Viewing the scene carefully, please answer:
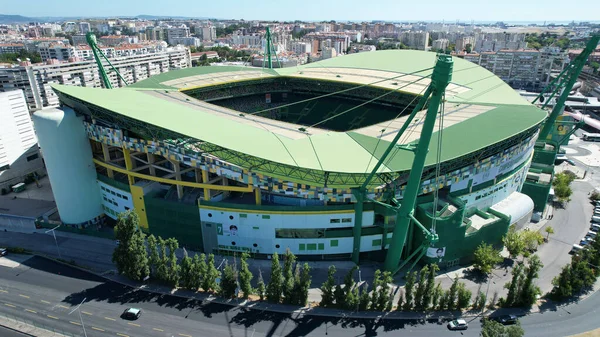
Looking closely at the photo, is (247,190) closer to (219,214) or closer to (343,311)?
(219,214)

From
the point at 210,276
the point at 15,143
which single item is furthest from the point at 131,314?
the point at 15,143

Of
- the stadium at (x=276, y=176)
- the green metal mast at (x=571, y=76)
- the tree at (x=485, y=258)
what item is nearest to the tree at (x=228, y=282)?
the stadium at (x=276, y=176)

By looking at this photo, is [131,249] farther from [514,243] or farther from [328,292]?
[514,243]

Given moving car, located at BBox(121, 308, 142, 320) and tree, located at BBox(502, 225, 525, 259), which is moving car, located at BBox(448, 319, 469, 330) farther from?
moving car, located at BBox(121, 308, 142, 320)

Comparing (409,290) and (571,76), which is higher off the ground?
(571,76)

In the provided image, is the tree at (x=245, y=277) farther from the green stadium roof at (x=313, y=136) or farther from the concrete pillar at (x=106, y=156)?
the concrete pillar at (x=106, y=156)

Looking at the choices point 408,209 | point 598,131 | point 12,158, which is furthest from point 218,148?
point 598,131

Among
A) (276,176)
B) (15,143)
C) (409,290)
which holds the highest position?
(276,176)

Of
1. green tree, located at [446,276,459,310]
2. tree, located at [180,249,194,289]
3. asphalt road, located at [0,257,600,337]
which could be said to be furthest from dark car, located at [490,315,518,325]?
tree, located at [180,249,194,289]
